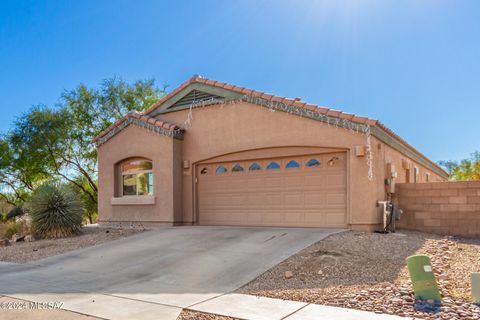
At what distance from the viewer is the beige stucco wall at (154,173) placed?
1490cm

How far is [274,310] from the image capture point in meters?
6.02

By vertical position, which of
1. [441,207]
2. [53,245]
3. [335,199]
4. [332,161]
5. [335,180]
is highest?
[332,161]

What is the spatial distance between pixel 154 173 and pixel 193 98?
122 inches

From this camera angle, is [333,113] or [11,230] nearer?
[333,113]

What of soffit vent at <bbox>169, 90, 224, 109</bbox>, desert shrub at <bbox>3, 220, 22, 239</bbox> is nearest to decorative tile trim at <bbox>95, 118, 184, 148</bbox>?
soffit vent at <bbox>169, 90, 224, 109</bbox>

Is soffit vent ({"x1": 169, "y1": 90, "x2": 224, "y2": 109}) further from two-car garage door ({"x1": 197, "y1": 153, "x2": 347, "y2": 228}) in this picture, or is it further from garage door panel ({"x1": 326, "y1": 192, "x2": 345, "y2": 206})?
garage door panel ({"x1": 326, "y1": 192, "x2": 345, "y2": 206})

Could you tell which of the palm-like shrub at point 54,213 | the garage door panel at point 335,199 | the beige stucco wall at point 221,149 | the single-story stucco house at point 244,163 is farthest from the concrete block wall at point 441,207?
the palm-like shrub at point 54,213

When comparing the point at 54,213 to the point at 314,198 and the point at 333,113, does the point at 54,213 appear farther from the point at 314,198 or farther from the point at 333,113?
the point at 333,113

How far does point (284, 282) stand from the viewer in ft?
24.9

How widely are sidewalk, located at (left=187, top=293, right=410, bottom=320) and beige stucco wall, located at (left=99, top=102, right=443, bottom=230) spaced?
6145 millimetres

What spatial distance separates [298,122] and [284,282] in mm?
6387

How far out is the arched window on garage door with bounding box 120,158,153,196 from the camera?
15.9m

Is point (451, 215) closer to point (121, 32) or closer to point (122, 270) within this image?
point (122, 270)

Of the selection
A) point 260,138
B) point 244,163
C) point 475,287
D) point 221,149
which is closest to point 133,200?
point 221,149
